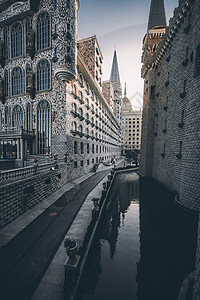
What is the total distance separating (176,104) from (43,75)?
19.4m

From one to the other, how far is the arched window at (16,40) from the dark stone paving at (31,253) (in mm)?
25494

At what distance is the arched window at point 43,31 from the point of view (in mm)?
17562

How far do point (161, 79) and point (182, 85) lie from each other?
7.33 meters

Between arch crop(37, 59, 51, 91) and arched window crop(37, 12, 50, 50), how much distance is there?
2.34 meters

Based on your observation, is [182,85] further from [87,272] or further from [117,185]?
[87,272]

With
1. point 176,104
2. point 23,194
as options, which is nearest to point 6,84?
point 23,194

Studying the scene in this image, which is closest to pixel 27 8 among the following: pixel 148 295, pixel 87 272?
pixel 87 272

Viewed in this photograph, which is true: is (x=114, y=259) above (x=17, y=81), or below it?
below

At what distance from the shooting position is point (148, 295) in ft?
15.2

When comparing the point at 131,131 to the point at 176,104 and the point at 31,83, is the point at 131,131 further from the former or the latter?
the point at 31,83

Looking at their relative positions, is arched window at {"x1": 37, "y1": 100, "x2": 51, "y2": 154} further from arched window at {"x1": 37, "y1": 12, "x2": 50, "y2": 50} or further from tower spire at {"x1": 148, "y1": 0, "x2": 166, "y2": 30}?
tower spire at {"x1": 148, "y1": 0, "x2": 166, "y2": 30}

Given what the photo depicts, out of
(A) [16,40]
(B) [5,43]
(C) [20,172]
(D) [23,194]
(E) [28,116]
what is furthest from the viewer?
(B) [5,43]

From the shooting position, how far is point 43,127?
18453 millimetres

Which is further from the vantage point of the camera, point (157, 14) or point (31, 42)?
point (157, 14)
